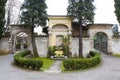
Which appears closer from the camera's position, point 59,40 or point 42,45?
point 59,40

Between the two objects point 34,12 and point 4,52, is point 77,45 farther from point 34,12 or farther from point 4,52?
point 4,52

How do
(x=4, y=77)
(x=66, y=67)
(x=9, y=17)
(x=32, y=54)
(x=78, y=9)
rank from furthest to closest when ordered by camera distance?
(x=9, y=17) < (x=32, y=54) < (x=78, y=9) < (x=66, y=67) < (x=4, y=77)

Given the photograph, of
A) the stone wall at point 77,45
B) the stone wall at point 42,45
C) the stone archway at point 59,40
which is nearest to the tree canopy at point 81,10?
the stone wall at point 77,45

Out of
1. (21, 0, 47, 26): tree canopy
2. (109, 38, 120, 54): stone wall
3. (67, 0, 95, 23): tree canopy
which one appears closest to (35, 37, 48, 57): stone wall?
(21, 0, 47, 26): tree canopy

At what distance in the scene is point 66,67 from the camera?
18.3 meters

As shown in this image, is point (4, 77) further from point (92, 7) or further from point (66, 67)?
point (92, 7)

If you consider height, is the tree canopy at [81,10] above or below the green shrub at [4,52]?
above

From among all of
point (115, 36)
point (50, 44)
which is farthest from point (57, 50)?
point (115, 36)

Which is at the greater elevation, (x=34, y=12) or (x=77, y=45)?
(x=34, y=12)

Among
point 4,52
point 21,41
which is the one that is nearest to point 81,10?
point 4,52

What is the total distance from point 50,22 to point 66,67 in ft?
38.0

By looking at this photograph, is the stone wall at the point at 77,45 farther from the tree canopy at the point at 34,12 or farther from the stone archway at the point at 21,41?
the stone archway at the point at 21,41

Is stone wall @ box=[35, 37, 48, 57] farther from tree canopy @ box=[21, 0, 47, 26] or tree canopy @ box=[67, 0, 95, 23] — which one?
tree canopy @ box=[67, 0, 95, 23]

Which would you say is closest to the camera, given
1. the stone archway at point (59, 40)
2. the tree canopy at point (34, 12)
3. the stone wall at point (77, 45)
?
the tree canopy at point (34, 12)
